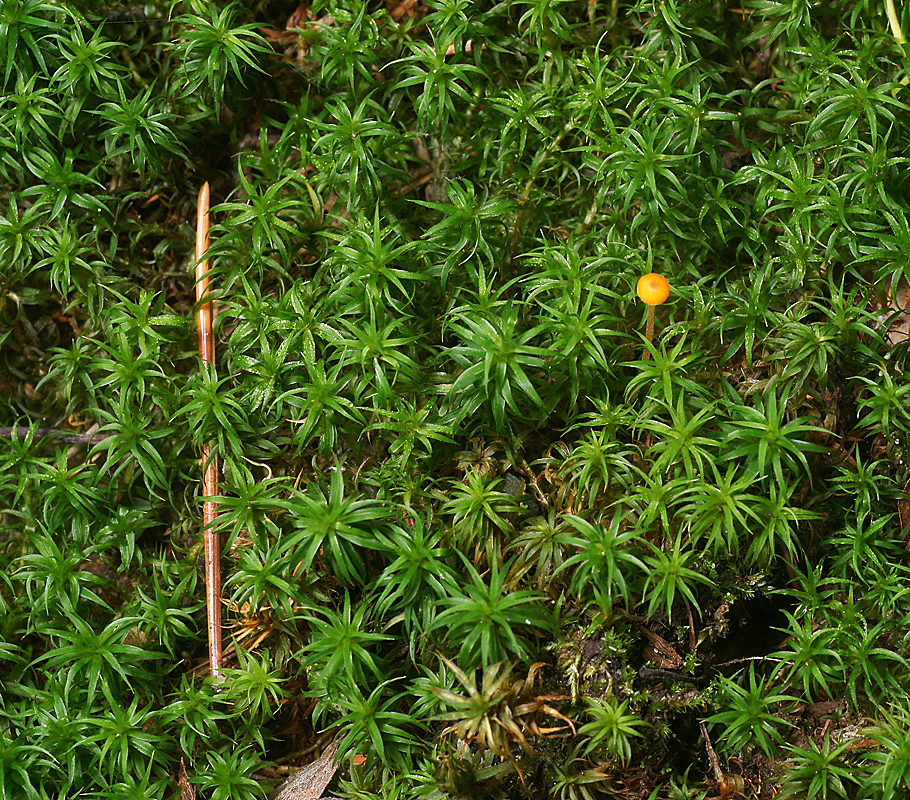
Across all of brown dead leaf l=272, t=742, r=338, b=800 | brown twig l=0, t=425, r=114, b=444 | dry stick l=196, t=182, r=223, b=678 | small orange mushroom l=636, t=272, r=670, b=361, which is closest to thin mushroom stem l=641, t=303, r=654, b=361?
small orange mushroom l=636, t=272, r=670, b=361

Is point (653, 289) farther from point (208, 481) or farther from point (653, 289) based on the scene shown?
point (208, 481)

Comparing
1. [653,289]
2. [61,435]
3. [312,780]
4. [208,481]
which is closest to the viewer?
[653,289]

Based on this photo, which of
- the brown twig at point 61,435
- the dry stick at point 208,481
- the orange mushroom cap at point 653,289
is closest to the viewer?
the orange mushroom cap at point 653,289

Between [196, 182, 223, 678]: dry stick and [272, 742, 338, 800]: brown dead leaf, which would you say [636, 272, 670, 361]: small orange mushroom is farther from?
[272, 742, 338, 800]: brown dead leaf

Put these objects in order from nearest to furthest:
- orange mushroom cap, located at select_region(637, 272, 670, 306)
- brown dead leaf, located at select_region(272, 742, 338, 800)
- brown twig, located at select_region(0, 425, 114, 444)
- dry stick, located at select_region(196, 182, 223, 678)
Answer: orange mushroom cap, located at select_region(637, 272, 670, 306) → brown dead leaf, located at select_region(272, 742, 338, 800) → dry stick, located at select_region(196, 182, 223, 678) → brown twig, located at select_region(0, 425, 114, 444)

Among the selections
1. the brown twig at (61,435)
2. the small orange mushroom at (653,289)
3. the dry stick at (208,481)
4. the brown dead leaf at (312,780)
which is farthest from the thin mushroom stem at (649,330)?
the brown twig at (61,435)

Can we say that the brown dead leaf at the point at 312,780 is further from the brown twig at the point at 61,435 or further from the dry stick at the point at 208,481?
the brown twig at the point at 61,435

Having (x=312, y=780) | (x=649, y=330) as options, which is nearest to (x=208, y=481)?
(x=312, y=780)

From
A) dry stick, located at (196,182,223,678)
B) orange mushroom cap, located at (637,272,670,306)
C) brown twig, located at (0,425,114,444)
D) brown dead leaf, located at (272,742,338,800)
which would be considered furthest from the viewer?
brown twig, located at (0,425,114,444)
